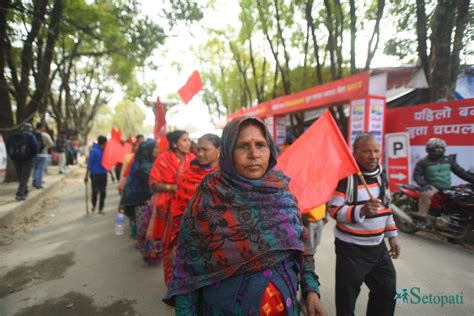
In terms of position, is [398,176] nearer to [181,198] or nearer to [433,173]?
[433,173]

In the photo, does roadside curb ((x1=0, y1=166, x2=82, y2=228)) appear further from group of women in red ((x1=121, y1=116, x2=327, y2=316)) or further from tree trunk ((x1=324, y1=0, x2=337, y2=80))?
tree trunk ((x1=324, y1=0, x2=337, y2=80))

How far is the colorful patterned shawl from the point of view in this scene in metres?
1.38

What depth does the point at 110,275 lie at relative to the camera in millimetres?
3740

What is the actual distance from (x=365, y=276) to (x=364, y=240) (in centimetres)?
30

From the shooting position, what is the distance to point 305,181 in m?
2.35

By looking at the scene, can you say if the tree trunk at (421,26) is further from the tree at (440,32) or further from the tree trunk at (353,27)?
the tree trunk at (353,27)

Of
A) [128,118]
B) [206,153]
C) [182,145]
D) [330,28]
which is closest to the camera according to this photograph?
[206,153]

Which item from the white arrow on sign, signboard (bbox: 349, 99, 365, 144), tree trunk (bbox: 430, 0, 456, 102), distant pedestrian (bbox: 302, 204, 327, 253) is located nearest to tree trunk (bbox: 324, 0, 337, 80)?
signboard (bbox: 349, 99, 365, 144)

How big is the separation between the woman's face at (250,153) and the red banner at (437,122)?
153 inches

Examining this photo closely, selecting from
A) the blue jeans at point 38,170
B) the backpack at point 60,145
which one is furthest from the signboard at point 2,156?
the backpack at point 60,145

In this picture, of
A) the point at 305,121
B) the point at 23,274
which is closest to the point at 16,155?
the point at 23,274

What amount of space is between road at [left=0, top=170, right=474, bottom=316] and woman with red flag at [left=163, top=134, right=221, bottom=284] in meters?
0.73

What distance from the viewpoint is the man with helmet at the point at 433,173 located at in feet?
15.5

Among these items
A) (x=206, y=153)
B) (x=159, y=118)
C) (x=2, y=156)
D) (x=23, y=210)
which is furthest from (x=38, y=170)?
Answer: (x=206, y=153)
